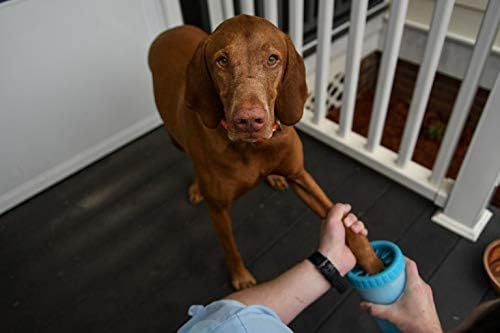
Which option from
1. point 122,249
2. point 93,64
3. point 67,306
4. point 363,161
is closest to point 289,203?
point 363,161

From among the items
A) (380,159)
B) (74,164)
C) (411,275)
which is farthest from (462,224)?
(74,164)

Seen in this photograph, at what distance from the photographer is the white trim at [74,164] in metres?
1.83

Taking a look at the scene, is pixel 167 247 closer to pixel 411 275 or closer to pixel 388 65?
pixel 411 275

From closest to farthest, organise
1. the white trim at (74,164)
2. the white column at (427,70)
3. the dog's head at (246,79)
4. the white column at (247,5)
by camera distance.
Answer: the dog's head at (246,79), the white column at (427,70), the white column at (247,5), the white trim at (74,164)

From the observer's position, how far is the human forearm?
40.2 inches

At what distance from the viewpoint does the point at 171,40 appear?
1.44 m

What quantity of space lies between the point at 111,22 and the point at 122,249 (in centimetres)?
95

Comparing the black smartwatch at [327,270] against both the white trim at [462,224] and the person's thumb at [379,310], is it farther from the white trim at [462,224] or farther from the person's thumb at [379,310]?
the white trim at [462,224]

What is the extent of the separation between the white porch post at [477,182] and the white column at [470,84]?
8 centimetres

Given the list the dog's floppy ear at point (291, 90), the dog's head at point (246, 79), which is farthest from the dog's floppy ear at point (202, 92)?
the dog's floppy ear at point (291, 90)

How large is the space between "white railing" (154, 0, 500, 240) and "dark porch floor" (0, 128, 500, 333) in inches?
2.5

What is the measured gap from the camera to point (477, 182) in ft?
4.65

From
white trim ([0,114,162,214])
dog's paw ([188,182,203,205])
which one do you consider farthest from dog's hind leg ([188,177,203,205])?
white trim ([0,114,162,214])

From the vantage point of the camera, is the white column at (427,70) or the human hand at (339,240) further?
the white column at (427,70)
